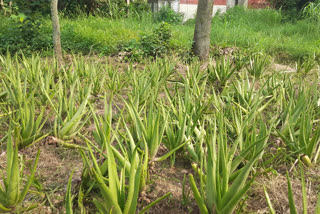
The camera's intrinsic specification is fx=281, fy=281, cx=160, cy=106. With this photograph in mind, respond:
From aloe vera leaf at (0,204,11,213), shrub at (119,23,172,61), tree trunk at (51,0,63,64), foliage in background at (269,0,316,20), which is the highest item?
foliage in background at (269,0,316,20)

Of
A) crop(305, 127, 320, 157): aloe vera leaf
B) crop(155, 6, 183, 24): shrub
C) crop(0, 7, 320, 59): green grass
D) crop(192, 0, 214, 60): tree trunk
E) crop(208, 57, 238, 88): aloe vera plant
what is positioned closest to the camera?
crop(305, 127, 320, 157): aloe vera leaf

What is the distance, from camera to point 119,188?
1.23m

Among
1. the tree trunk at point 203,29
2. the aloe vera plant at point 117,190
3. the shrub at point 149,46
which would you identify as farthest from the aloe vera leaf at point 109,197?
the tree trunk at point 203,29

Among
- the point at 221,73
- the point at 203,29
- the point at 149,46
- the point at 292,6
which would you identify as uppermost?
the point at 292,6

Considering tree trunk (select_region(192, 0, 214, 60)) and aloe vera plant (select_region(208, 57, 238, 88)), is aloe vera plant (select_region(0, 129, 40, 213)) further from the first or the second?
tree trunk (select_region(192, 0, 214, 60))

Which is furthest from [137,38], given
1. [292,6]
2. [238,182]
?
[292,6]

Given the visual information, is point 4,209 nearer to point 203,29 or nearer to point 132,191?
point 132,191

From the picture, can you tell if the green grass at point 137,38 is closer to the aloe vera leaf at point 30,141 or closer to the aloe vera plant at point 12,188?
the aloe vera leaf at point 30,141

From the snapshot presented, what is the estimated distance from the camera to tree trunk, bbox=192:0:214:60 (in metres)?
4.33

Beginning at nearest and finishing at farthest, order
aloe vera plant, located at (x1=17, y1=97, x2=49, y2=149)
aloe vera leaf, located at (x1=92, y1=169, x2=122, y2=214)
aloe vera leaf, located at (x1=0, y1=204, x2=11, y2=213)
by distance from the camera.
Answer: aloe vera leaf, located at (x1=92, y1=169, x2=122, y2=214), aloe vera leaf, located at (x1=0, y1=204, x2=11, y2=213), aloe vera plant, located at (x1=17, y1=97, x2=49, y2=149)

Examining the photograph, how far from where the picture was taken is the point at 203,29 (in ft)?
14.5

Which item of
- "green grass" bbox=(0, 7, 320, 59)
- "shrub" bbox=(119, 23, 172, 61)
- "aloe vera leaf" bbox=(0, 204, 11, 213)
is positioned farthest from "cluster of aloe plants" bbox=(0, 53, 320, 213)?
"green grass" bbox=(0, 7, 320, 59)

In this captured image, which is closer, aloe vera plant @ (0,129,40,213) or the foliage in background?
aloe vera plant @ (0,129,40,213)

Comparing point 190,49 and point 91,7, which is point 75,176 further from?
point 91,7
